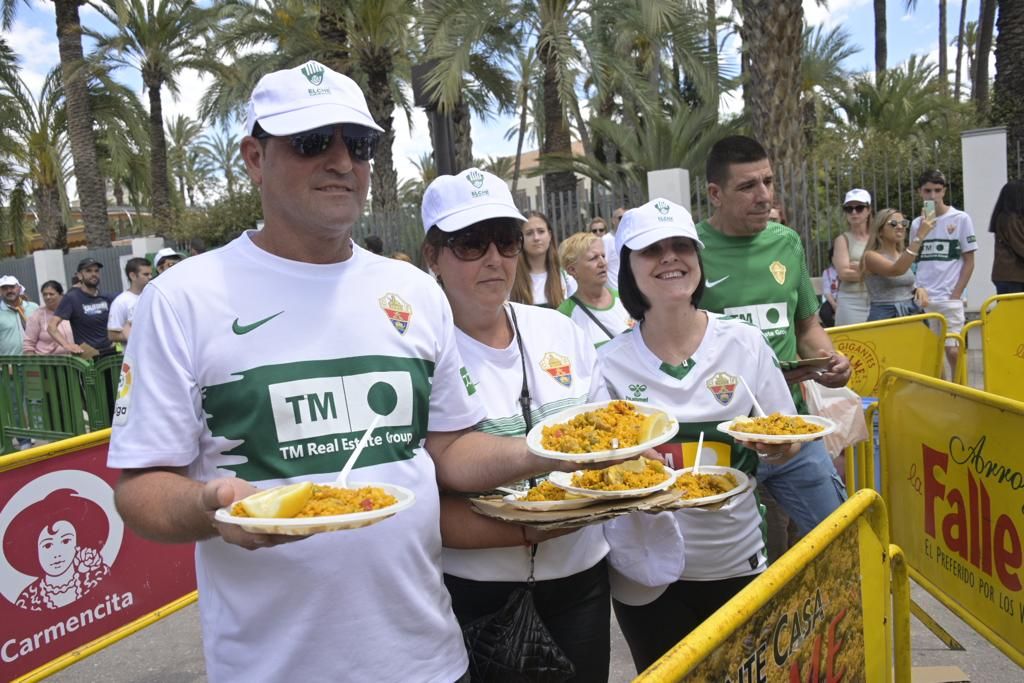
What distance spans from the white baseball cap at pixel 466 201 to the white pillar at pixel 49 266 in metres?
26.6

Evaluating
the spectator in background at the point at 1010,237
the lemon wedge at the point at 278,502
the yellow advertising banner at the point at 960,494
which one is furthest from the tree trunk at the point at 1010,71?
the lemon wedge at the point at 278,502

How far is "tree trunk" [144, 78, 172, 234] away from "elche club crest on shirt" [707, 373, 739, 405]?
87.1ft

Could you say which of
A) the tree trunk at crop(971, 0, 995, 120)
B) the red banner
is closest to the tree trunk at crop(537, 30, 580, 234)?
the red banner

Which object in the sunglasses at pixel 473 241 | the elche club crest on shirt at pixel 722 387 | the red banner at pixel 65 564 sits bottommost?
the red banner at pixel 65 564

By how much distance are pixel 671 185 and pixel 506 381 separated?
12.0 m

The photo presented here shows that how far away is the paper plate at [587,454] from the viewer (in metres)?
2.08

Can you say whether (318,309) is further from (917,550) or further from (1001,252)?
(1001,252)

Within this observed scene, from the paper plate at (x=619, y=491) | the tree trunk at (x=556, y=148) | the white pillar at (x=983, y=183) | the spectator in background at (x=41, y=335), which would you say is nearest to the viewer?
the paper plate at (x=619, y=491)

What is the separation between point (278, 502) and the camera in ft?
5.21

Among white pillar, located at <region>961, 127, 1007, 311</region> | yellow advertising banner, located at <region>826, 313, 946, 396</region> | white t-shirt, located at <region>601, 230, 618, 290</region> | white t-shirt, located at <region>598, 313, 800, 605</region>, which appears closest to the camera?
white t-shirt, located at <region>598, 313, 800, 605</region>

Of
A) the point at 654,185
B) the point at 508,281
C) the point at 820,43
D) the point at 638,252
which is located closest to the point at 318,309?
Answer: the point at 508,281

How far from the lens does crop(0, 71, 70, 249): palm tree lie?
29078 millimetres

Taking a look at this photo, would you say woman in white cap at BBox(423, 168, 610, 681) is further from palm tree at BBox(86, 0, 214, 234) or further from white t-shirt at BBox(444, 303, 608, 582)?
palm tree at BBox(86, 0, 214, 234)

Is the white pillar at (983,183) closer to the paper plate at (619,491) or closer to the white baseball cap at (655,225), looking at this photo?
the white baseball cap at (655,225)
